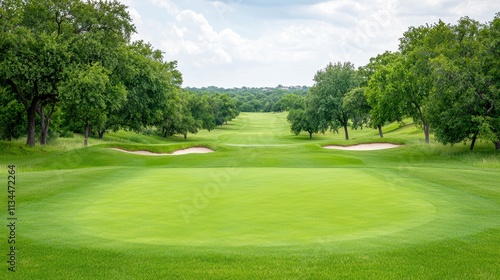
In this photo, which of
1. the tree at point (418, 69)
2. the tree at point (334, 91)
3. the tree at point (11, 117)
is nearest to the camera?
the tree at point (418, 69)

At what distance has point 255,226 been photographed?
390 inches

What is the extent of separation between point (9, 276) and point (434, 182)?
16.6 m

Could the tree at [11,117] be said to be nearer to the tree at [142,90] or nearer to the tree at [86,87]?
the tree at [142,90]

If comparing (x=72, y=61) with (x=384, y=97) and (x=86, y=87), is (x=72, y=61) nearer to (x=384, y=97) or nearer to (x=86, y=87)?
(x=86, y=87)

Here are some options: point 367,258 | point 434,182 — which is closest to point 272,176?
point 434,182

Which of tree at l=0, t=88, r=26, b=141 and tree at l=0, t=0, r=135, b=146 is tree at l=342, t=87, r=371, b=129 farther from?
tree at l=0, t=88, r=26, b=141

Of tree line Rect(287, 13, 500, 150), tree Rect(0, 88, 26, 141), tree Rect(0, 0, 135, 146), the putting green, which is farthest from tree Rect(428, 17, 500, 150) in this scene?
tree Rect(0, 88, 26, 141)

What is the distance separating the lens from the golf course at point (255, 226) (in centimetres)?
750

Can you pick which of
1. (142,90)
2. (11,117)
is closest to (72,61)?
(142,90)

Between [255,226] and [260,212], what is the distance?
1471 mm

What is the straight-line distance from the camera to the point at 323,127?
2857 inches

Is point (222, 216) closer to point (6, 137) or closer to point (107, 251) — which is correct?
point (107, 251)

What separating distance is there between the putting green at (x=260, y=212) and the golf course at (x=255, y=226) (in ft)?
0.13

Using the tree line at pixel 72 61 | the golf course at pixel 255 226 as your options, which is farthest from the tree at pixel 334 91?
the golf course at pixel 255 226
